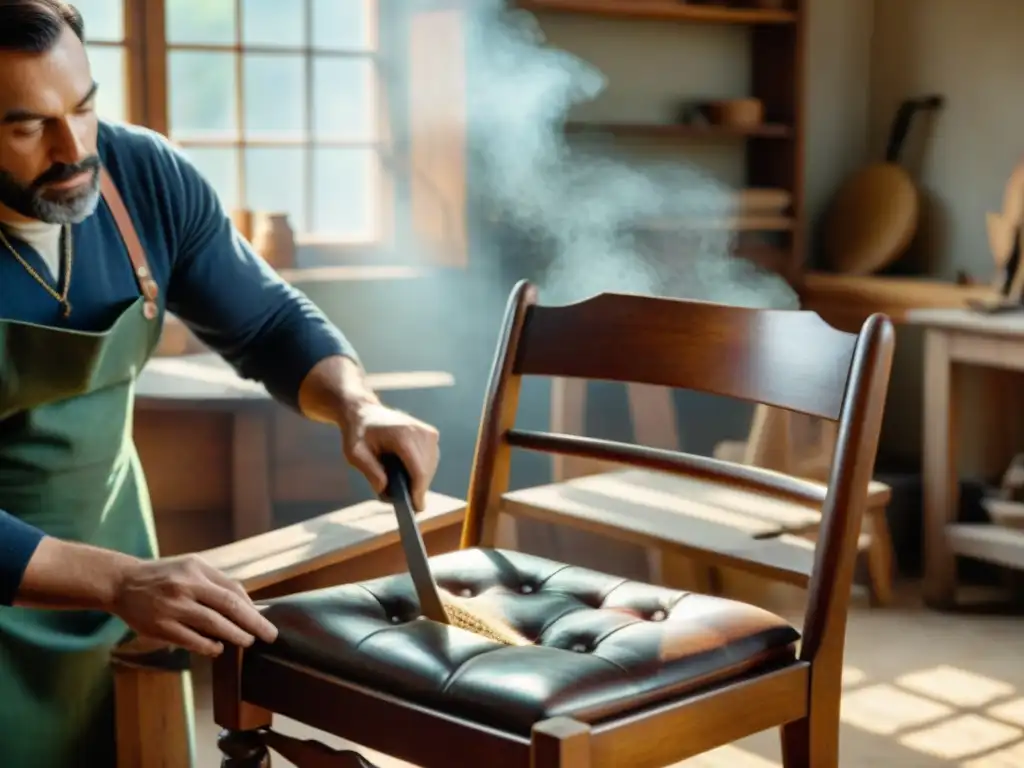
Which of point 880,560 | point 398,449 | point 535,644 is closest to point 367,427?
point 398,449

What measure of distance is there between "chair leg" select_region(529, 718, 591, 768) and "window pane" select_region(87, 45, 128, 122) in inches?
117

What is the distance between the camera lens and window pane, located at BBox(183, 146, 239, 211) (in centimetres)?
409

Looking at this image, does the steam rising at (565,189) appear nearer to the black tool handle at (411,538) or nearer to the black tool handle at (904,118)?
the black tool handle at (904,118)

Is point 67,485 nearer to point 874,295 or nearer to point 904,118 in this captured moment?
point 874,295

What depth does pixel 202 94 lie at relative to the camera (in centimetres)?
408

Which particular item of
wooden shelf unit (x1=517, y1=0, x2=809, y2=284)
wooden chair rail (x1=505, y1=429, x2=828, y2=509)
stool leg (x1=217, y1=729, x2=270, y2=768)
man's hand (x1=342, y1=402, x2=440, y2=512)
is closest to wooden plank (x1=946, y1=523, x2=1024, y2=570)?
wooden shelf unit (x1=517, y1=0, x2=809, y2=284)

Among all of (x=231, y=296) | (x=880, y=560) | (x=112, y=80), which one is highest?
(x=112, y=80)

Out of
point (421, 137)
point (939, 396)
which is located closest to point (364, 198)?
point (421, 137)

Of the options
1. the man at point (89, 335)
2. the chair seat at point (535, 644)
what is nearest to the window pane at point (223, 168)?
the man at point (89, 335)

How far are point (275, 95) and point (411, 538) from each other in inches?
113

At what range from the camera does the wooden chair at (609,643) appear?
1.39 meters

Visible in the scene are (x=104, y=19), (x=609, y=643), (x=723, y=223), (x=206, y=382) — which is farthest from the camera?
(x=723, y=223)

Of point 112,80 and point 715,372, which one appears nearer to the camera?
point 715,372

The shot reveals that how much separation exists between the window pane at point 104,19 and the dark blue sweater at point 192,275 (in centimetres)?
214
